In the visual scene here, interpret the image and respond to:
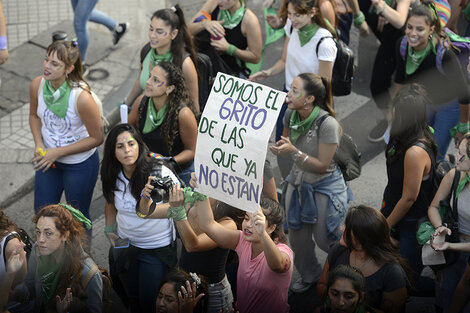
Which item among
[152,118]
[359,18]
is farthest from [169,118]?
[359,18]

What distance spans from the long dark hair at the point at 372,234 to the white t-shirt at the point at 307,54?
2.01m

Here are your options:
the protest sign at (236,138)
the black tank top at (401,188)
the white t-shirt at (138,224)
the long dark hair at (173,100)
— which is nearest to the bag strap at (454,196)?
the black tank top at (401,188)

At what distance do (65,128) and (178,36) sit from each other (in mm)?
1389

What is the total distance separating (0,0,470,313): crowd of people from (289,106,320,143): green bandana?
1 cm

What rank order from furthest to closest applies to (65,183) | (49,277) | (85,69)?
(85,69) < (65,183) < (49,277)

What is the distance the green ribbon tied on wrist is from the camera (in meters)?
5.86

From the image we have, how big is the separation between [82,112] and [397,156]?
7.97 feet

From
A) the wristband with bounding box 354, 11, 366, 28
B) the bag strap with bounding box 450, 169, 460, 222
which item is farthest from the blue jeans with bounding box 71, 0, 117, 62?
the bag strap with bounding box 450, 169, 460, 222

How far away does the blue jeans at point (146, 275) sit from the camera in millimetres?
5035

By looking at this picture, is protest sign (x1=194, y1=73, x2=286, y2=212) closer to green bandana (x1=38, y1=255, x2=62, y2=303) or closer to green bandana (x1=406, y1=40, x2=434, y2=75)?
green bandana (x1=38, y1=255, x2=62, y2=303)

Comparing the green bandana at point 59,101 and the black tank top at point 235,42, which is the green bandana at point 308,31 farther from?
the green bandana at point 59,101

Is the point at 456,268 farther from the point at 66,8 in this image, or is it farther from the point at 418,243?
the point at 66,8

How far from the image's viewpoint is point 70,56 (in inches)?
221

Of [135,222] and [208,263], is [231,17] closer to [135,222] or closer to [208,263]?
[135,222]
